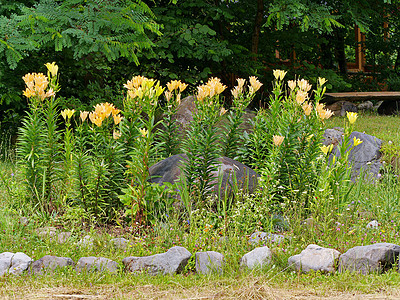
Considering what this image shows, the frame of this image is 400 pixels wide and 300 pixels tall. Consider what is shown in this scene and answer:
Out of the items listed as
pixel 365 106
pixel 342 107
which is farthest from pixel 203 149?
pixel 365 106

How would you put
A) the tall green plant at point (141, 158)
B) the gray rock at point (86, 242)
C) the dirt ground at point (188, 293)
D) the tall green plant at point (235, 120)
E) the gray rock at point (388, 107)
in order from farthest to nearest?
1. the gray rock at point (388, 107)
2. the tall green plant at point (235, 120)
3. the tall green plant at point (141, 158)
4. the gray rock at point (86, 242)
5. the dirt ground at point (188, 293)

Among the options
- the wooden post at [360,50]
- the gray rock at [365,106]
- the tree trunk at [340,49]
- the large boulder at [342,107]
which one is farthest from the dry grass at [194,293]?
the wooden post at [360,50]

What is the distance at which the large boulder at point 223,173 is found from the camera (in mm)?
4518

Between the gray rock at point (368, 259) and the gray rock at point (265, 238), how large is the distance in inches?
22.0

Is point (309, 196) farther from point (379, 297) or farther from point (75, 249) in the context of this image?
point (75, 249)

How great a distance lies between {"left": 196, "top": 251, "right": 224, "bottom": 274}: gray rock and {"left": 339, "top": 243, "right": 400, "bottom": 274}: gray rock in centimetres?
98

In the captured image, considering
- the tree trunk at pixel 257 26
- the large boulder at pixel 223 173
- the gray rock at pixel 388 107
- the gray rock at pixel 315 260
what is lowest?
the gray rock at pixel 315 260

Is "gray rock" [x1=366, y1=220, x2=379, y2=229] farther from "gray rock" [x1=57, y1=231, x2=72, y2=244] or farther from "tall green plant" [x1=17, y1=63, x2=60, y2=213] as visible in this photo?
"tall green plant" [x1=17, y1=63, x2=60, y2=213]

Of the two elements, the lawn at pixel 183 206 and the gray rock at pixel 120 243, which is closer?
the lawn at pixel 183 206

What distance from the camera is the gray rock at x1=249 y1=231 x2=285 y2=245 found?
384cm

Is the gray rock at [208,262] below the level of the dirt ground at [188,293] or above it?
above

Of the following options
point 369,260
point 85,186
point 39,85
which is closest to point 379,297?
point 369,260

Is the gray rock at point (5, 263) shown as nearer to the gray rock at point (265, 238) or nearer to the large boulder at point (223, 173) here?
the large boulder at point (223, 173)

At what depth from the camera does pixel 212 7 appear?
968 cm
